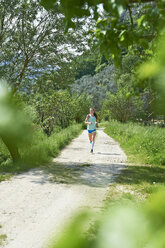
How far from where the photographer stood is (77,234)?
28 cm

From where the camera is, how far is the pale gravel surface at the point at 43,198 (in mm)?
3490

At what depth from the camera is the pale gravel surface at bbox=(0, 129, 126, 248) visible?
11.5 ft

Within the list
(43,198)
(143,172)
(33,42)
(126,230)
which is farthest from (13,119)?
(33,42)

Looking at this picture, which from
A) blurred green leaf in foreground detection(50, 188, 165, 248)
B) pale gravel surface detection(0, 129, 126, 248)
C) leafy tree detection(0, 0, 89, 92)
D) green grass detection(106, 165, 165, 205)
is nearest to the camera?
blurred green leaf in foreground detection(50, 188, 165, 248)

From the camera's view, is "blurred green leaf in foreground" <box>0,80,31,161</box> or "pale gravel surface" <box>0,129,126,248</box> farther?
"pale gravel surface" <box>0,129,126,248</box>

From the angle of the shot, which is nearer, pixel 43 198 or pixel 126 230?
pixel 126 230

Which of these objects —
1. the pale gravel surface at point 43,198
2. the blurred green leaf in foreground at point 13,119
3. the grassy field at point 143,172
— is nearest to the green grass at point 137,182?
the grassy field at point 143,172

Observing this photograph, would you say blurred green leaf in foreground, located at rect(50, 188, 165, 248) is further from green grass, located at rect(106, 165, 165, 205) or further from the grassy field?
green grass, located at rect(106, 165, 165, 205)

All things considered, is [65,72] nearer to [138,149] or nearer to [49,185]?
[138,149]

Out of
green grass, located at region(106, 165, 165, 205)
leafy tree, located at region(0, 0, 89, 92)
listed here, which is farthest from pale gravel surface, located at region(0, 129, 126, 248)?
leafy tree, located at region(0, 0, 89, 92)

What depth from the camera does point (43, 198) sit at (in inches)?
197

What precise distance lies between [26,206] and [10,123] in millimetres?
4508

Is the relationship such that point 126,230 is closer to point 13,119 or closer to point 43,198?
point 13,119

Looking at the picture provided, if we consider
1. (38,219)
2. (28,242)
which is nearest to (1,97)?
(28,242)
